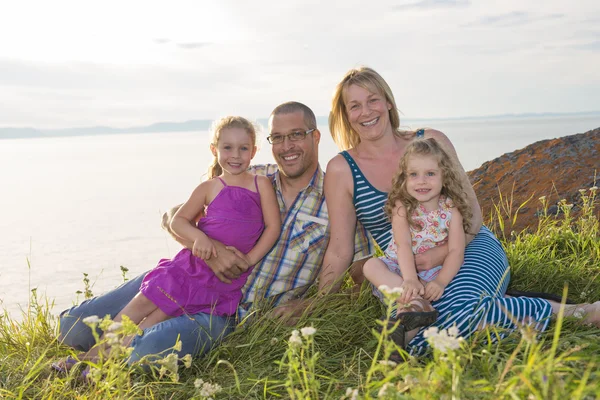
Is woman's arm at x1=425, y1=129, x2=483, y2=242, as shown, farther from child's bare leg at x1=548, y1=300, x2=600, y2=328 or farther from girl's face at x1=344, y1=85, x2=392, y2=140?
child's bare leg at x1=548, y1=300, x2=600, y2=328

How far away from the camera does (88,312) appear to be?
4.23 metres

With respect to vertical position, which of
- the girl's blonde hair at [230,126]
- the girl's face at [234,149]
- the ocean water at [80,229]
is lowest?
the ocean water at [80,229]

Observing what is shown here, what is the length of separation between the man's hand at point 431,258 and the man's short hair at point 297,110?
4.03 ft

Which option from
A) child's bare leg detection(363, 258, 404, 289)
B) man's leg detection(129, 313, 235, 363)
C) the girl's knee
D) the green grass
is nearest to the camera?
the green grass

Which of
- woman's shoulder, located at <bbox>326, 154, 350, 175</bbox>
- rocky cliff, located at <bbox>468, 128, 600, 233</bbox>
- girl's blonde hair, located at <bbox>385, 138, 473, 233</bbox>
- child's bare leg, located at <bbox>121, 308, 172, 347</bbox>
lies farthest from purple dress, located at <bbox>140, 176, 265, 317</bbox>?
rocky cliff, located at <bbox>468, 128, 600, 233</bbox>

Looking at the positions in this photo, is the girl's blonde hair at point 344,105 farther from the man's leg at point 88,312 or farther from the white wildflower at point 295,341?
the white wildflower at point 295,341

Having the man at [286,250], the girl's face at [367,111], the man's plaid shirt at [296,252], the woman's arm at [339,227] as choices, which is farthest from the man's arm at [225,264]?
the girl's face at [367,111]

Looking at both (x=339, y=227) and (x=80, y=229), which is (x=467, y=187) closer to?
(x=339, y=227)

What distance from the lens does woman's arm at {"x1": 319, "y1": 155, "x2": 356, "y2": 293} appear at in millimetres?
4215

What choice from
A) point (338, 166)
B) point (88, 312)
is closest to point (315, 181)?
point (338, 166)

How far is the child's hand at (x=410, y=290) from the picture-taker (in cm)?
352

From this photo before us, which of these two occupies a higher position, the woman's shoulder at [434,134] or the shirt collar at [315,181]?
the woman's shoulder at [434,134]

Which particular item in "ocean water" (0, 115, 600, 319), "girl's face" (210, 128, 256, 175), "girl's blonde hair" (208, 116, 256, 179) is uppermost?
"girl's blonde hair" (208, 116, 256, 179)

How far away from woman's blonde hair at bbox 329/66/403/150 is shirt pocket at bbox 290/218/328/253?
0.68 meters
